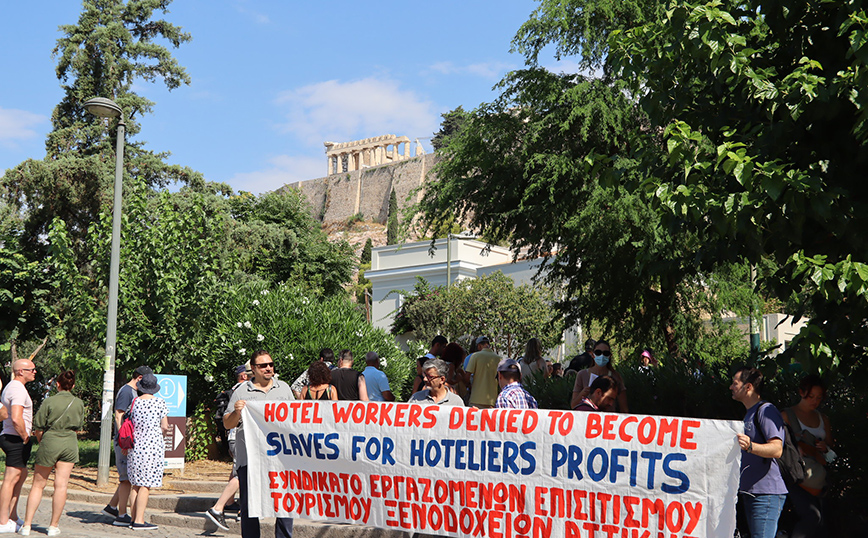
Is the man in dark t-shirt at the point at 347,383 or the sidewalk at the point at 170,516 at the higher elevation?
the man in dark t-shirt at the point at 347,383

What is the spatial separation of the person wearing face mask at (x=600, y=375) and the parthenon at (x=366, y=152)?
138 m

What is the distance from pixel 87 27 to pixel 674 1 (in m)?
26.3

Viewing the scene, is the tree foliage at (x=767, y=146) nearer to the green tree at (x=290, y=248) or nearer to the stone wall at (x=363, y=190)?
the green tree at (x=290, y=248)

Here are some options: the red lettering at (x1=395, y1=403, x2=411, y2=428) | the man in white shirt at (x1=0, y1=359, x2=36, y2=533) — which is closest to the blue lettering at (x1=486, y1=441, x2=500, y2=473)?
the red lettering at (x1=395, y1=403, x2=411, y2=428)

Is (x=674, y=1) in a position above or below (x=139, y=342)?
above

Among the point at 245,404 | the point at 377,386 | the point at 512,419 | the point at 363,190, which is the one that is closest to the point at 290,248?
the point at 377,386

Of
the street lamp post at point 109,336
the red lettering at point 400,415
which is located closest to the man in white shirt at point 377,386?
the red lettering at point 400,415

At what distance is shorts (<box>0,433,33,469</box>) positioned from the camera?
361 inches

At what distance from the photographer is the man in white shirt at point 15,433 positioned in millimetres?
9047

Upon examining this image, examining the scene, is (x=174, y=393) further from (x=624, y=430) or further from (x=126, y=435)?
(x=624, y=430)

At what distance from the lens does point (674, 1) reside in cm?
680

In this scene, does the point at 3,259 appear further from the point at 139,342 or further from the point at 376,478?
the point at 376,478

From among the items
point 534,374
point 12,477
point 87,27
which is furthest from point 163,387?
point 87,27

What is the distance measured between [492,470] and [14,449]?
5372 millimetres
